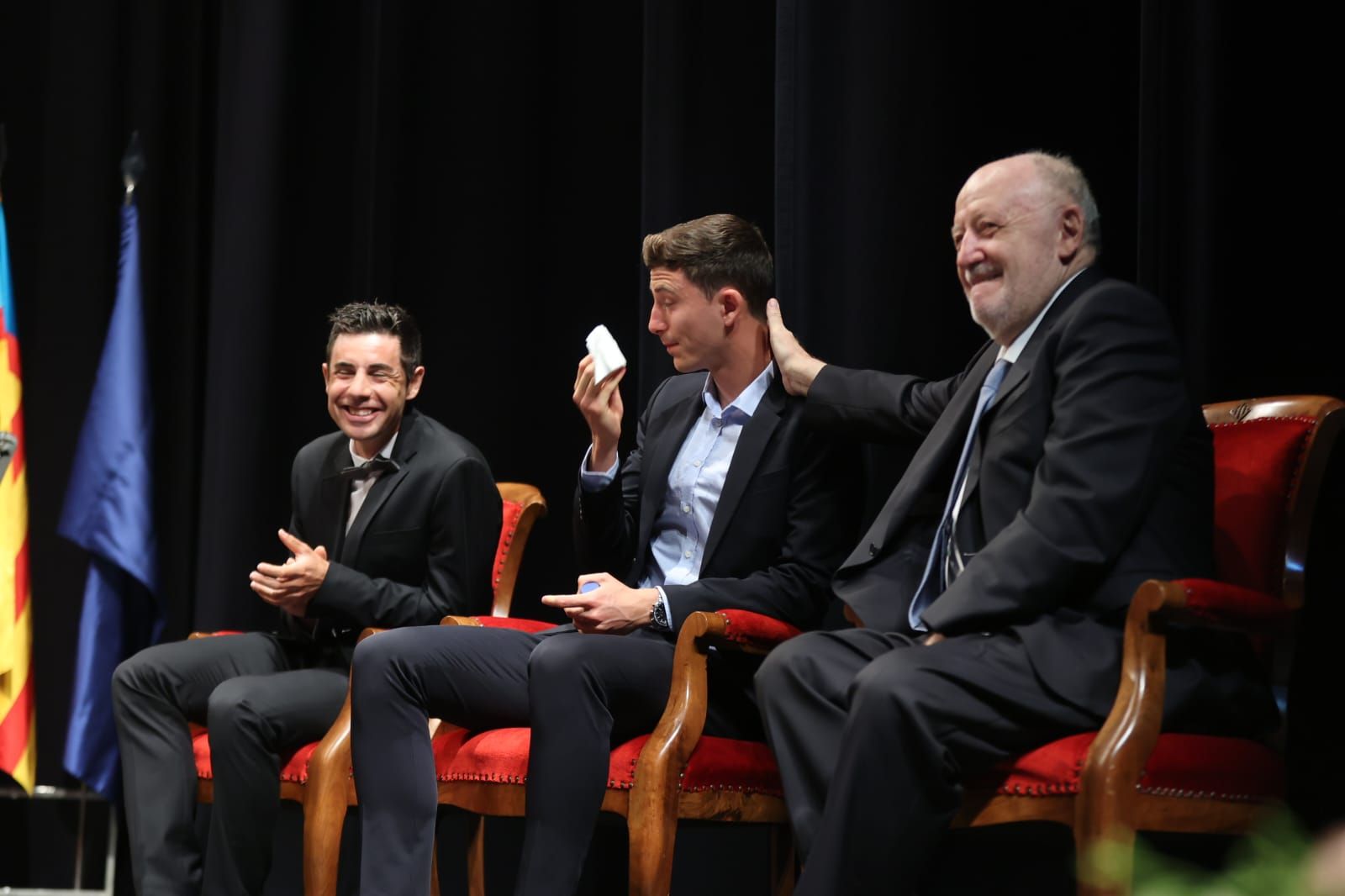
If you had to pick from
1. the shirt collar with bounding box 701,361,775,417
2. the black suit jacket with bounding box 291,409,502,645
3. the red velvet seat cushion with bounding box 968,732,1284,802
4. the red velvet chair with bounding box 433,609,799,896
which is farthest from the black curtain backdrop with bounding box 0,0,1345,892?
the red velvet seat cushion with bounding box 968,732,1284,802

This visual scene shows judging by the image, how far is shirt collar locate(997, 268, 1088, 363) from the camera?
2.38 meters

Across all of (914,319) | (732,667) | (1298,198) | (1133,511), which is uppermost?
(1298,198)

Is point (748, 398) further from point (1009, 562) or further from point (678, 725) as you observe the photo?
point (1009, 562)

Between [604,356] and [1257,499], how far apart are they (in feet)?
3.83

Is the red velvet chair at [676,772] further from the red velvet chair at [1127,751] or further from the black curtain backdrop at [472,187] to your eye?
the black curtain backdrop at [472,187]

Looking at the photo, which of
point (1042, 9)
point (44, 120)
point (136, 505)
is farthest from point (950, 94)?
point (44, 120)

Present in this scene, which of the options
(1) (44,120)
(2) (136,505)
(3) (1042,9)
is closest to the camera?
(3) (1042,9)

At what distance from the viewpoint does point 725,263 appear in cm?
283

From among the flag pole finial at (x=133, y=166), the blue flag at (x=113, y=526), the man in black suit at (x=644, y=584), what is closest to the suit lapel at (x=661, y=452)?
the man in black suit at (x=644, y=584)

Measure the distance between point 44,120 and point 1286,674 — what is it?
12.3ft

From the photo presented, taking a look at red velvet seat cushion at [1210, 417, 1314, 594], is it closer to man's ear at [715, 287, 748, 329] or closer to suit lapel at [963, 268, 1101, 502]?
suit lapel at [963, 268, 1101, 502]

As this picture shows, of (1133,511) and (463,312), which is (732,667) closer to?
(1133,511)

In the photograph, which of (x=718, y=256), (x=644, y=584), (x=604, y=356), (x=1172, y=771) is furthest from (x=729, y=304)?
(x=1172, y=771)

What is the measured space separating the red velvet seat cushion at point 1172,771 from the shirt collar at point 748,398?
99 cm
